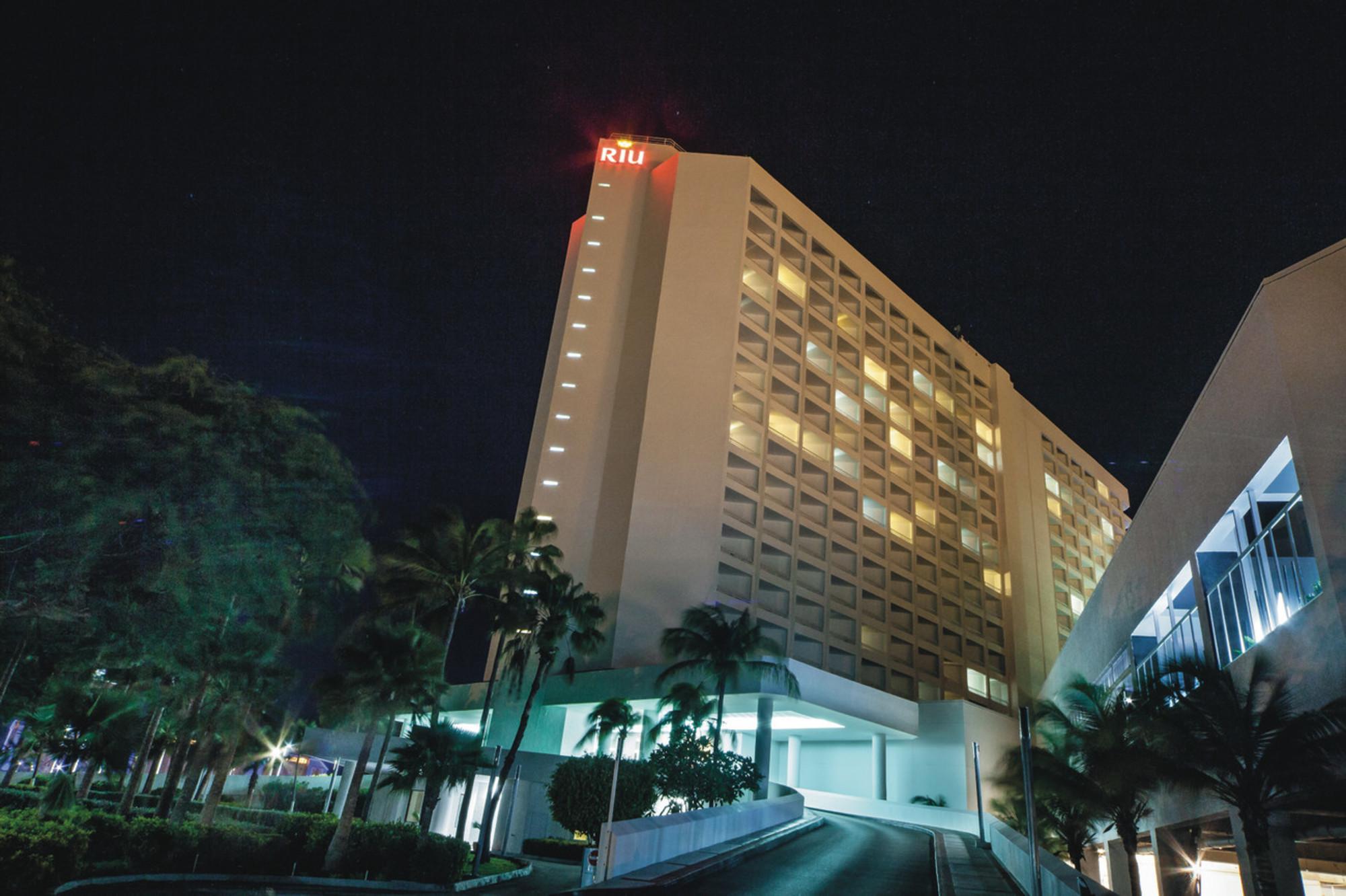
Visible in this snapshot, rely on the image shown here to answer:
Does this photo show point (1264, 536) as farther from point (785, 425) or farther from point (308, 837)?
point (785, 425)

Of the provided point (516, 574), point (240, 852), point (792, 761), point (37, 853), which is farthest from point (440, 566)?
point (792, 761)

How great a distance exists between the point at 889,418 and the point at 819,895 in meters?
60.5

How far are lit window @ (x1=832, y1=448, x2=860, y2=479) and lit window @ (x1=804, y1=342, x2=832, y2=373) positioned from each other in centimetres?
676

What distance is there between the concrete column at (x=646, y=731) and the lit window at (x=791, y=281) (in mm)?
35637

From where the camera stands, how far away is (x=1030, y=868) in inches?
677

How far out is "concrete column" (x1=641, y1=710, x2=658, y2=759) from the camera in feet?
144

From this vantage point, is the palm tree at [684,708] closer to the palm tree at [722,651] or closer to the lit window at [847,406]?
the palm tree at [722,651]

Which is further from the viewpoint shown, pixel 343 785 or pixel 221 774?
pixel 343 785

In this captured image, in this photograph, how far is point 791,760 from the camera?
176ft

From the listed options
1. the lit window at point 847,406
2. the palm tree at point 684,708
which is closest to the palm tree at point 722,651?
the palm tree at point 684,708

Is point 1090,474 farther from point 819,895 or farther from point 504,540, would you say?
point 819,895

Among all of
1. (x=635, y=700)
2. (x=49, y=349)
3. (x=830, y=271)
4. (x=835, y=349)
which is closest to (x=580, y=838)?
(x=635, y=700)

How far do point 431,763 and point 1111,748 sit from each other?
810 inches

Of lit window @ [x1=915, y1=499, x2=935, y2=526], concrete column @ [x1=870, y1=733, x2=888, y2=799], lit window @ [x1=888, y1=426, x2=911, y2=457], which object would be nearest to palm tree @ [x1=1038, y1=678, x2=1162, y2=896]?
concrete column @ [x1=870, y1=733, x2=888, y2=799]
